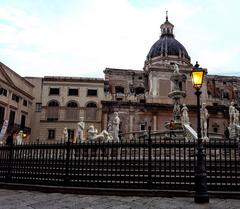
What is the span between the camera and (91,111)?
42281 mm

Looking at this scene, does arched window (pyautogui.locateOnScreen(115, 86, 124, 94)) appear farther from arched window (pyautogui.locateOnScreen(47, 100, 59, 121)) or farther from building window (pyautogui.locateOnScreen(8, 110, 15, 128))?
building window (pyautogui.locateOnScreen(8, 110, 15, 128))

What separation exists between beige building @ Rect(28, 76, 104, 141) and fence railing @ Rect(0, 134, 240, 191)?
31.8 metres

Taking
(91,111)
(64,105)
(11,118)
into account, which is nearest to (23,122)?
(11,118)

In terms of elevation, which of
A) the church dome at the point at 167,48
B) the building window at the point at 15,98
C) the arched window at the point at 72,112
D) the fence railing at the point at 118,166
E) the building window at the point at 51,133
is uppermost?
the church dome at the point at 167,48

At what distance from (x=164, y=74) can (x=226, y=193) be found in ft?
123

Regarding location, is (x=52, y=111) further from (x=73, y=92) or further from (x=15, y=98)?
(x=15, y=98)

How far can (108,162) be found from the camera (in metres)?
8.53

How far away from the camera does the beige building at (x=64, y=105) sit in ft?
136

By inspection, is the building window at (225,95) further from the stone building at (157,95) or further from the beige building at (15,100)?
the beige building at (15,100)

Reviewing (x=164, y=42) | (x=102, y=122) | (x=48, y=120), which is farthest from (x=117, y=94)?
(x=164, y=42)

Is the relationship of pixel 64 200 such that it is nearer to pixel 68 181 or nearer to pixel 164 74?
pixel 68 181

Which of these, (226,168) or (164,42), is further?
(164,42)

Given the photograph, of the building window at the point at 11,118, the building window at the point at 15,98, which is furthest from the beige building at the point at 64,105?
the building window at the point at 11,118

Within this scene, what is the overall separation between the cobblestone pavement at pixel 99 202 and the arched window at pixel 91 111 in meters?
34.3
